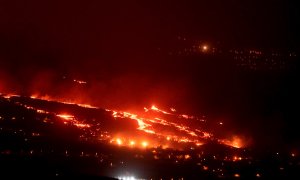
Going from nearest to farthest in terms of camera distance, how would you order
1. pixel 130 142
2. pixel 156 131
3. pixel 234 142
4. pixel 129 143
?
pixel 129 143 < pixel 130 142 < pixel 156 131 < pixel 234 142

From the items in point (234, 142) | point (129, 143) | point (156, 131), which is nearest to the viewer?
point (129, 143)

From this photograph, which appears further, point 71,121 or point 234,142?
point 234,142

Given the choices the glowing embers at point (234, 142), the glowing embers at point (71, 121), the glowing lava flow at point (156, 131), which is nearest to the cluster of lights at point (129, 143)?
the glowing lava flow at point (156, 131)

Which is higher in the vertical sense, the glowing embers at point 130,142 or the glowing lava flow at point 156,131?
the glowing lava flow at point 156,131

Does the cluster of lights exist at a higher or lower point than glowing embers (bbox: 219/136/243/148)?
lower

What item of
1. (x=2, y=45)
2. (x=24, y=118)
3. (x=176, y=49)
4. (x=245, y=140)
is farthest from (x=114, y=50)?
(x=24, y=118)

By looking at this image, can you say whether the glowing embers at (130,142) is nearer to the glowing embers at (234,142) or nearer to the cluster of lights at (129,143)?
the cluster of lights at (129,143)

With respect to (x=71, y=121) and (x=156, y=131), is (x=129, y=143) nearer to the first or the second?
(x=71, y=121)

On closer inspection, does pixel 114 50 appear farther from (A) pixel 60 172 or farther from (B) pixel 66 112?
(A) pixel 60 172

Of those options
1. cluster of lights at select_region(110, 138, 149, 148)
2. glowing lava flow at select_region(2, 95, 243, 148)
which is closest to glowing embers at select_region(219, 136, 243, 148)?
glowing lava flow at select_region(2, 95, 243, 148)

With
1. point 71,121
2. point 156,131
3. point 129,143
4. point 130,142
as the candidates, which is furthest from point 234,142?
point 71,121

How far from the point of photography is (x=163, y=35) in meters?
50.0

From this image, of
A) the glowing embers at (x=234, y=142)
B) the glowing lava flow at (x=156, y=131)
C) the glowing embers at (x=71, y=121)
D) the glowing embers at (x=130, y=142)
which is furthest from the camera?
the glowing embers at (x=234, y=142)

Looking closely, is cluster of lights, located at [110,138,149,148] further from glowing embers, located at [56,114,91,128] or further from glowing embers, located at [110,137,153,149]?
glowing embers, located at [56,114,91,128]
